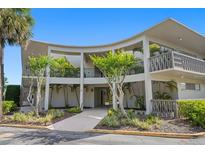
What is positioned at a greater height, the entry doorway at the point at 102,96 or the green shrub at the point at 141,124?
the entry doorway at the point at 102,96

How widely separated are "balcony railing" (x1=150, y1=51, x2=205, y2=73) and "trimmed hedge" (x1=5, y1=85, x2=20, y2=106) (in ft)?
50.9

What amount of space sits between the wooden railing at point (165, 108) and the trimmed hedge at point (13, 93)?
15424 millimetres

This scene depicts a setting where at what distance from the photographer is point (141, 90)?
60.5ft

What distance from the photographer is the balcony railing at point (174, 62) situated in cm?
1142

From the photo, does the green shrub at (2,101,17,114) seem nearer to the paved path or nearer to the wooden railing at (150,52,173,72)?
the paved path

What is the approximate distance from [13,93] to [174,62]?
1750 centimetres

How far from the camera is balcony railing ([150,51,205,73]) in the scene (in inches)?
450

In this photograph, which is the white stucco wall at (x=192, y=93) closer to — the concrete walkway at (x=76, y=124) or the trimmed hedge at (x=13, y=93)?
the concrete walkway at (x=76, y=124)

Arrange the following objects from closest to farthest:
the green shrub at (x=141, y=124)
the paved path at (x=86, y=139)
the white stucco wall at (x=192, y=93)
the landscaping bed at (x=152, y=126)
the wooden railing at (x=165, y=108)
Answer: the paved path at (x=86, y=139)
the landscaping bed at (x=152, y=126)
the green shrub at (x=141, y=124)
the wooden railing at (x=165, y=108)
the white stucco wall at (x=192, y=93)

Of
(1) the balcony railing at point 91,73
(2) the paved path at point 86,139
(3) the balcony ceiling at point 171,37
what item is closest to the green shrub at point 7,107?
(3) the balcony ceiling at point 171,37

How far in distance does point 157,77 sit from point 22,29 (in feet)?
36.7

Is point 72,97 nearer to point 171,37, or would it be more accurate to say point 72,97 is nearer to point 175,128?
point 171,37

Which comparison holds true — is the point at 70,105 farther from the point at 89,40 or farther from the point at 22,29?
the point at 22,29
